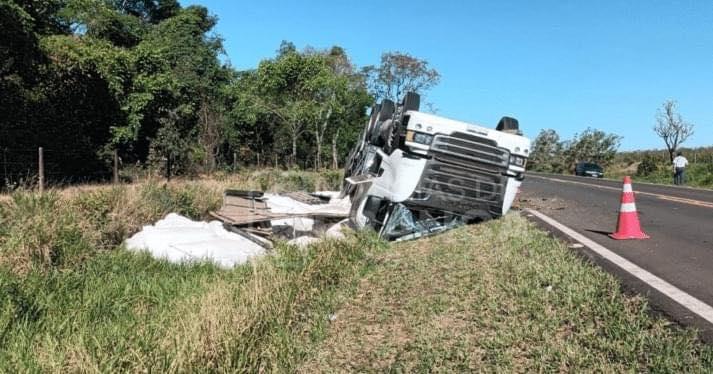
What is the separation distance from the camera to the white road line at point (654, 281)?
3.66 meters

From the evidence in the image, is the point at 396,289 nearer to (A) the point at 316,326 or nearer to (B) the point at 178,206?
(A) the point at 316,326

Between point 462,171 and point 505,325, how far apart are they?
5.02 m

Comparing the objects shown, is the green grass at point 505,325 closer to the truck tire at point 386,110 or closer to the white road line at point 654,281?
the white road line at point 654,281

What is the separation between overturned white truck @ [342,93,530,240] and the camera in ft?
27.2

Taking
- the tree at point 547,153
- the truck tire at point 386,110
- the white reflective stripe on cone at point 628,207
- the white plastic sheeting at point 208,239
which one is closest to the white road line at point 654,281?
the white reflective stripe on cone at point 628,207

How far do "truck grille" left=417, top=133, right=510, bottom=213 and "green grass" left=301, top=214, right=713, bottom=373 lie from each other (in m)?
2.94

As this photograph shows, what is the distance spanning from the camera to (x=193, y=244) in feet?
27.0

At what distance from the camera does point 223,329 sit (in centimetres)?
377

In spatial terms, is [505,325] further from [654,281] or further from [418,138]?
[418,138]

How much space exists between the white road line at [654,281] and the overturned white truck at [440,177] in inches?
64.1

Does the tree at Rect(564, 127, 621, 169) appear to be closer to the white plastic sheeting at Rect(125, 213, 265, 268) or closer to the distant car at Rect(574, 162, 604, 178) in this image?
the distant car at Rect(574, 162, 604, 178)

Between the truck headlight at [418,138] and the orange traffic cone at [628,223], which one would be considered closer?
the orange traffic cone at [628,223]

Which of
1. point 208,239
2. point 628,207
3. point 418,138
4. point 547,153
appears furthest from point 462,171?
point 547,153

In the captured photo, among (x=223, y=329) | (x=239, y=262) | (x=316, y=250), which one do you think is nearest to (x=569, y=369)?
(x=223, y=329)
